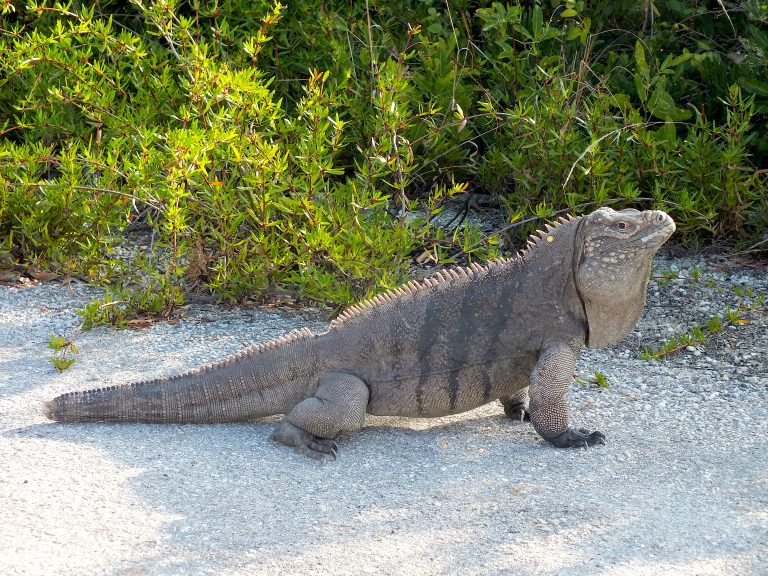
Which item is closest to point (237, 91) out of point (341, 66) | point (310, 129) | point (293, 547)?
point (310, 129)

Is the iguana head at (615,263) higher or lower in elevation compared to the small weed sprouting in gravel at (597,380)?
higher

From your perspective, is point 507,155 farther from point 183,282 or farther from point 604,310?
point 604,310

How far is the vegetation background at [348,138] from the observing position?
7.75m

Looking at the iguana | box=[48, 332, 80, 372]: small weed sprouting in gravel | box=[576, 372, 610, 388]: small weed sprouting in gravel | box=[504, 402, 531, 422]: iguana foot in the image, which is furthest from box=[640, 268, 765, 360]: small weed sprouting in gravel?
box=[48, 332, 80, 372]: small weed sprouting in gravel

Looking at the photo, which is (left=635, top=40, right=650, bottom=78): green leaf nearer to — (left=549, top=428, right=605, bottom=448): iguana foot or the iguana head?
the iguana head

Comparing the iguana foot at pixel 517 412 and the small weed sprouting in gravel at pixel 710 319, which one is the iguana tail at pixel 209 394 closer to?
the iguana foot at pixel 517 412

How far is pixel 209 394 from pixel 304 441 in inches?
24.5

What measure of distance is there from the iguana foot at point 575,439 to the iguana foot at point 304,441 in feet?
3.90

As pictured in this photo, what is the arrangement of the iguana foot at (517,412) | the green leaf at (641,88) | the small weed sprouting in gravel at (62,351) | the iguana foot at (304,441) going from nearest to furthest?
the iguana foot at (304,441)
the iguana foot at (517,412)
the small weed sprouting in gravel at (62,351)
the green leaf at (641,88)

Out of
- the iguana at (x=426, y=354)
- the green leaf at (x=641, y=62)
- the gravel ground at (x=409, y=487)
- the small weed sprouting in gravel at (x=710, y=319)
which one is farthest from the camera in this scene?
the green leaf at (x=641, y=62)

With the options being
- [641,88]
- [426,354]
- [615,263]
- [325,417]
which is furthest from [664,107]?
[325,417]

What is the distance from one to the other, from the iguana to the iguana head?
1 cm

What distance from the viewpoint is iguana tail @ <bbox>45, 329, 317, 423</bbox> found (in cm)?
595

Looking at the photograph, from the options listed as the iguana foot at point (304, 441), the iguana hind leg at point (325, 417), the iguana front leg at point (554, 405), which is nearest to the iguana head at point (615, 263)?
the iguana front leg at point (554, 405)
